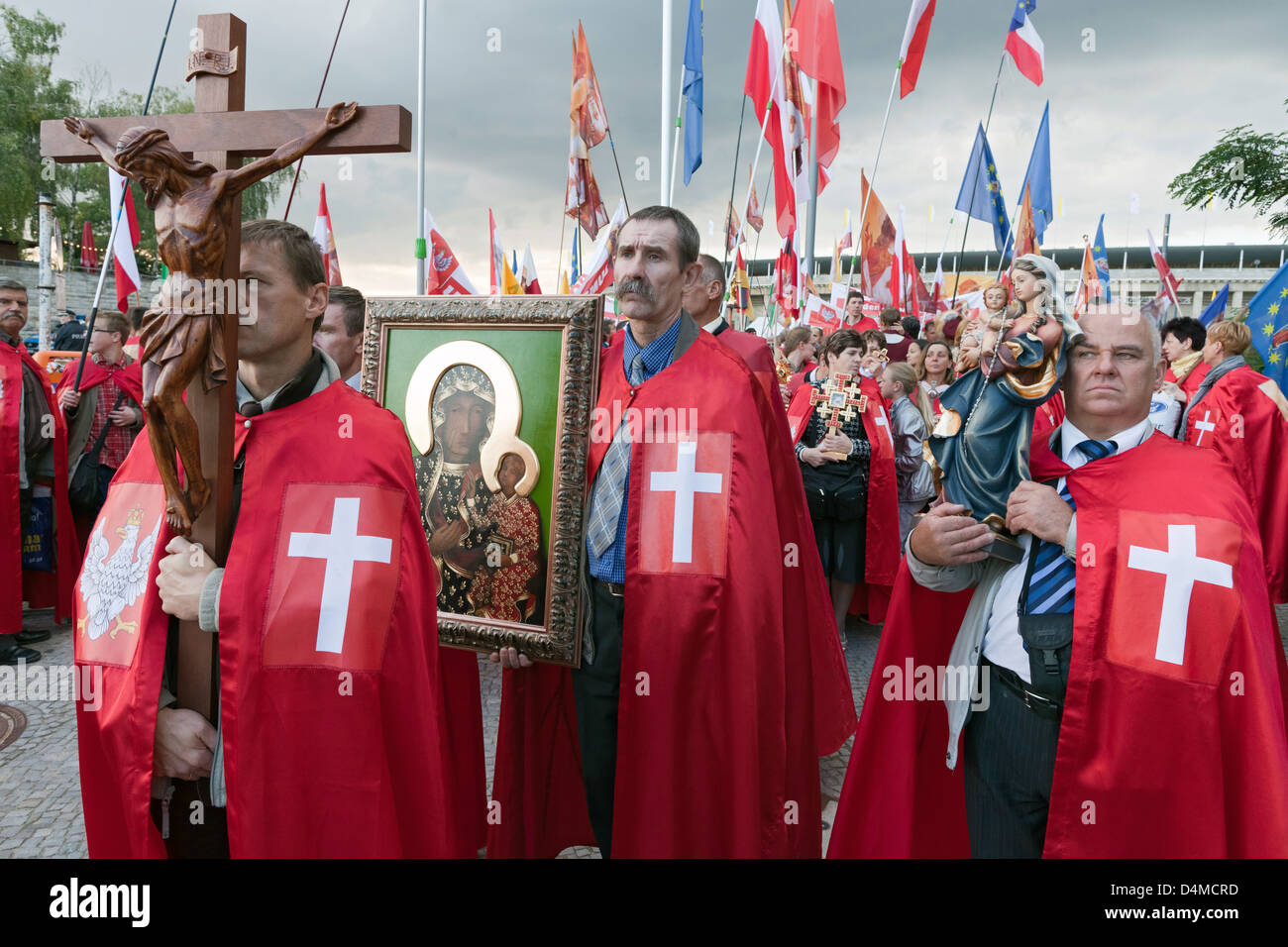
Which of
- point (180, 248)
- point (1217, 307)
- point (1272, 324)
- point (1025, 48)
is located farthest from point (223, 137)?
point (1217, 307)

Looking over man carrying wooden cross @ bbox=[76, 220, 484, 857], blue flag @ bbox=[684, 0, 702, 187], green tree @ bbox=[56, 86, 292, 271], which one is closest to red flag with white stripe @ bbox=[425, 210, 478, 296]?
blue flag @ bbox=[684, 0, 702, 187]

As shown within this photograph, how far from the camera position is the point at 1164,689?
2.03 metres

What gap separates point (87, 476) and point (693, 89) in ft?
22.0

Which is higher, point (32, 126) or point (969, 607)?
point (32, 126)

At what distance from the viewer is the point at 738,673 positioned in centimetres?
270

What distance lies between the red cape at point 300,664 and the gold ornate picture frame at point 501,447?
0.59 metres

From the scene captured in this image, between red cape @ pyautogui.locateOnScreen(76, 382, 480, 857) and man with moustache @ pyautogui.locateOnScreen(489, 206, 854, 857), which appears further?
man with moustache @ pyautogui.locateOnScreen(489, 206, 854, 857)

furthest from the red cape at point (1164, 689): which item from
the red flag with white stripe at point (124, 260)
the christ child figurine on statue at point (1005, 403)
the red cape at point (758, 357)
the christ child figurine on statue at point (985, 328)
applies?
the red flag with white stripe at point (124, 260)

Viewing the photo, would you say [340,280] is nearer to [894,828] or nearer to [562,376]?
[562,376]

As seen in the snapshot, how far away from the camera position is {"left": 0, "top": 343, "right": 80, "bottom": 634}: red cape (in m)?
5.44

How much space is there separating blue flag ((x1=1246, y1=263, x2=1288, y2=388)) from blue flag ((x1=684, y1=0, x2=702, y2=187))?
5246 mm

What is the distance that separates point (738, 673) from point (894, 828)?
690 millimetres

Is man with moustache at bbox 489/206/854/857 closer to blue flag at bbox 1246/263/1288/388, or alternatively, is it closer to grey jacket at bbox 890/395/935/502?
grey jacket at bbox 890/395/935/502

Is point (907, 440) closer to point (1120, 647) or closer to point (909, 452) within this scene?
point (909, 452)
